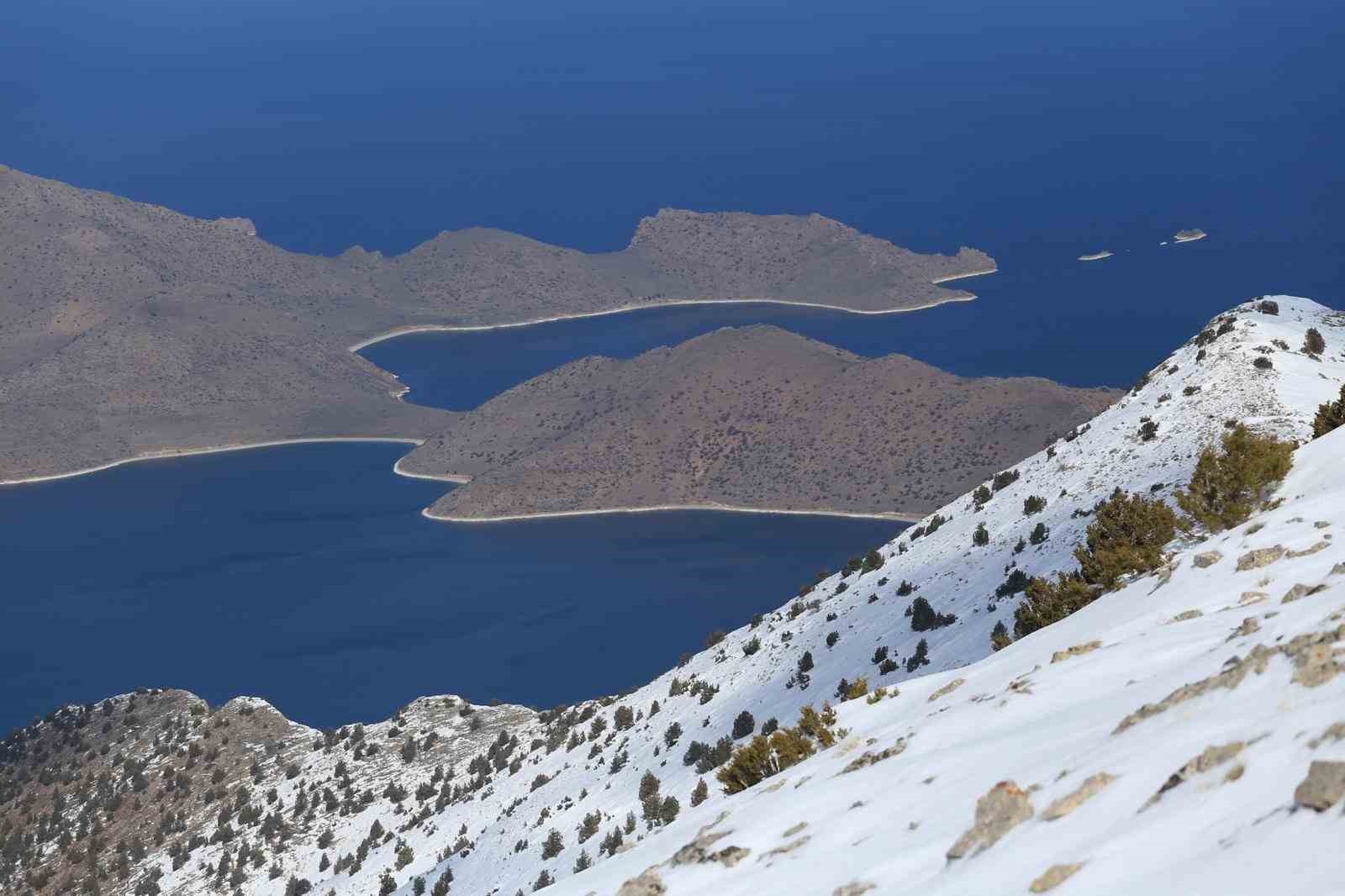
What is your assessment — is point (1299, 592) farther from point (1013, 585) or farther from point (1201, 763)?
point (1013, 585)

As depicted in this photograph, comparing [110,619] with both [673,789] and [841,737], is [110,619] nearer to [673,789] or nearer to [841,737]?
[673,789]

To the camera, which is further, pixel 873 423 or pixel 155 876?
pixel 873 423

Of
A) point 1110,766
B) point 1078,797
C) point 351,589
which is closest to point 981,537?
point 1110,766

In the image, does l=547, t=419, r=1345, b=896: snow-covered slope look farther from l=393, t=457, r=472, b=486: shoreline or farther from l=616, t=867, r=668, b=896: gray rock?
l=393, t=457, r=472, b=486: shoreline

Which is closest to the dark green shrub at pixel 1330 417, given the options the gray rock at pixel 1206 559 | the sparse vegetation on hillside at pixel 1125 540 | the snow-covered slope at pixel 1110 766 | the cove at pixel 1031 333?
the sparse vegetation on hillside at pixel 1125 540

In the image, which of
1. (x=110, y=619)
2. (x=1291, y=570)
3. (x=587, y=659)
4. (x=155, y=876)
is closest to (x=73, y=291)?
(x=110, y=619)

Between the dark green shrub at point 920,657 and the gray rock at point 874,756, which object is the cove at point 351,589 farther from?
the gray rock at point 874,756

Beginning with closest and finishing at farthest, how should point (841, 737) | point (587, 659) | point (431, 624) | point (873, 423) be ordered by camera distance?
point (841, 737) → point (587, 659) → point (431, 624) → point (873, 423)

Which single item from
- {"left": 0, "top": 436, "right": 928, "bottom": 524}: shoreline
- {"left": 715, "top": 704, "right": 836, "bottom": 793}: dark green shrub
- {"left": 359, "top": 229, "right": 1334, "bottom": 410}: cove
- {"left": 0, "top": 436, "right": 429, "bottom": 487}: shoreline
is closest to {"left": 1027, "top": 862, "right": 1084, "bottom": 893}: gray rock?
{"left": 715, "top": 704, "right": 836, "bottom": 793}: dark green shrub
